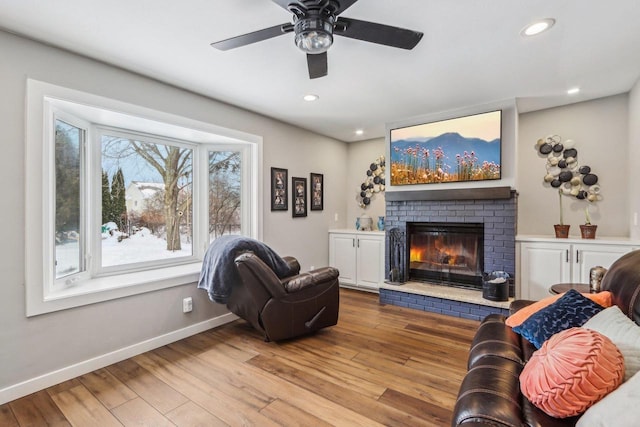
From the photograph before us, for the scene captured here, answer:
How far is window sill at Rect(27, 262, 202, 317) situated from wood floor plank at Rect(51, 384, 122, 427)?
1.94 ft

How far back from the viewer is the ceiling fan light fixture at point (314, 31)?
1.58 metres

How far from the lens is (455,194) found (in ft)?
12.1

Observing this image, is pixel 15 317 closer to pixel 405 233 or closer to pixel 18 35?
pixel 18 35

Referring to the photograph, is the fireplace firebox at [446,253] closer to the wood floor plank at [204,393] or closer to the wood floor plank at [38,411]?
the wood floor plank at [204,393]

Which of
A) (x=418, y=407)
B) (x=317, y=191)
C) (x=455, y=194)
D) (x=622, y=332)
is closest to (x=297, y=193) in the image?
(x=317, y=191)

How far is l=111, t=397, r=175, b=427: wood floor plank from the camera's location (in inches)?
71.2

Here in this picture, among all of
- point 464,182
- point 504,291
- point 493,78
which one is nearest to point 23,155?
point 493,78

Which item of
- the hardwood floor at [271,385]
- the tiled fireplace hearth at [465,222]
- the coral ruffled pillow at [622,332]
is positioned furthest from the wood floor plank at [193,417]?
the tiled fireplace hearth at [465,222]

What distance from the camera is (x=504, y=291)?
3332mm

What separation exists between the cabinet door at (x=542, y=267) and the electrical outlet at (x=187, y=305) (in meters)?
3.58

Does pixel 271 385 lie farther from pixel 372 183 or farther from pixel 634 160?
pixel 634 160

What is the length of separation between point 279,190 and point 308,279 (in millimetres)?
1611

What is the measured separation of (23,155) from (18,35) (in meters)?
0.80

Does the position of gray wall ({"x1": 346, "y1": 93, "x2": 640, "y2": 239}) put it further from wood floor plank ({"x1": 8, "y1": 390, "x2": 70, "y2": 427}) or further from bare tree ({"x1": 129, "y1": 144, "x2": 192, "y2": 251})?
wood floor plank ({"x1": 8, "y1": 390, "x2": 70, "y2": 427})
